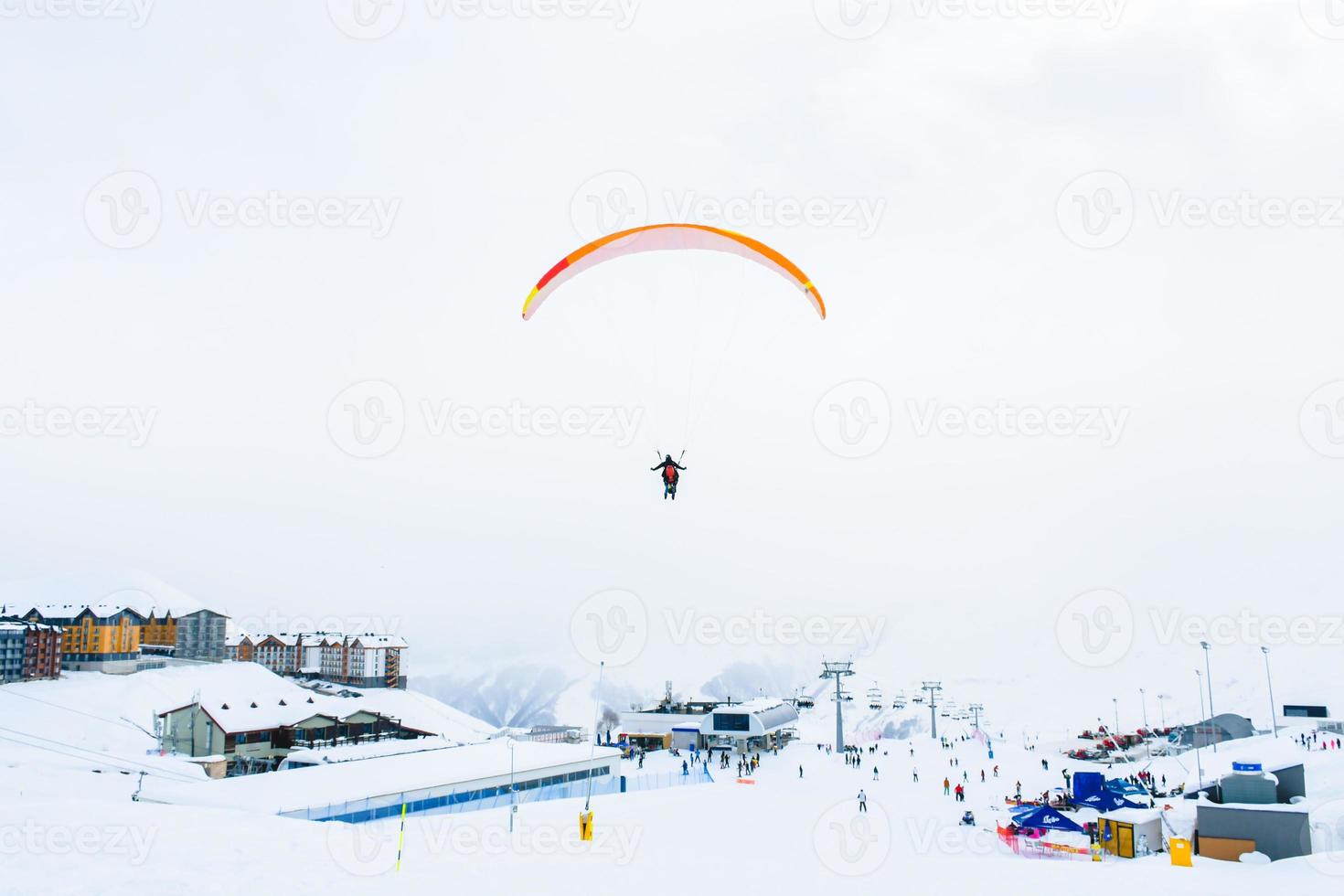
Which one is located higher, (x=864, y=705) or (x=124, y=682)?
(x=124, y=682)

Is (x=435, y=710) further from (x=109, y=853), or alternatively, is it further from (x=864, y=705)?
(x=864, y=705)

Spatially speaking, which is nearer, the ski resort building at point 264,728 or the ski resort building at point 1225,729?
the ski resort building at point 264,728

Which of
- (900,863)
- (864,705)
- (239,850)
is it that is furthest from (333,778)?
(864,705)

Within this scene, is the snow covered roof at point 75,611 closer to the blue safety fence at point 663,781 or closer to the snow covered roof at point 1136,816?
the blue safety fence at point 663,781

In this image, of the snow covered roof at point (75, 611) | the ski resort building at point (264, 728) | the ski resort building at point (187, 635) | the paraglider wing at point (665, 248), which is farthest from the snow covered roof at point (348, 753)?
the ski resort building at point (187, 635)

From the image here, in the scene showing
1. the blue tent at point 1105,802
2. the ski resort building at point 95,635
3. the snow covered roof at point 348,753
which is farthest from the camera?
the ski resort building at point 95,635

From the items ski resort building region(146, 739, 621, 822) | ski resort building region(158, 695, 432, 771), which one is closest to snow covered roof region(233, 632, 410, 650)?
ski resort building region(158, 695, 432, 771)
